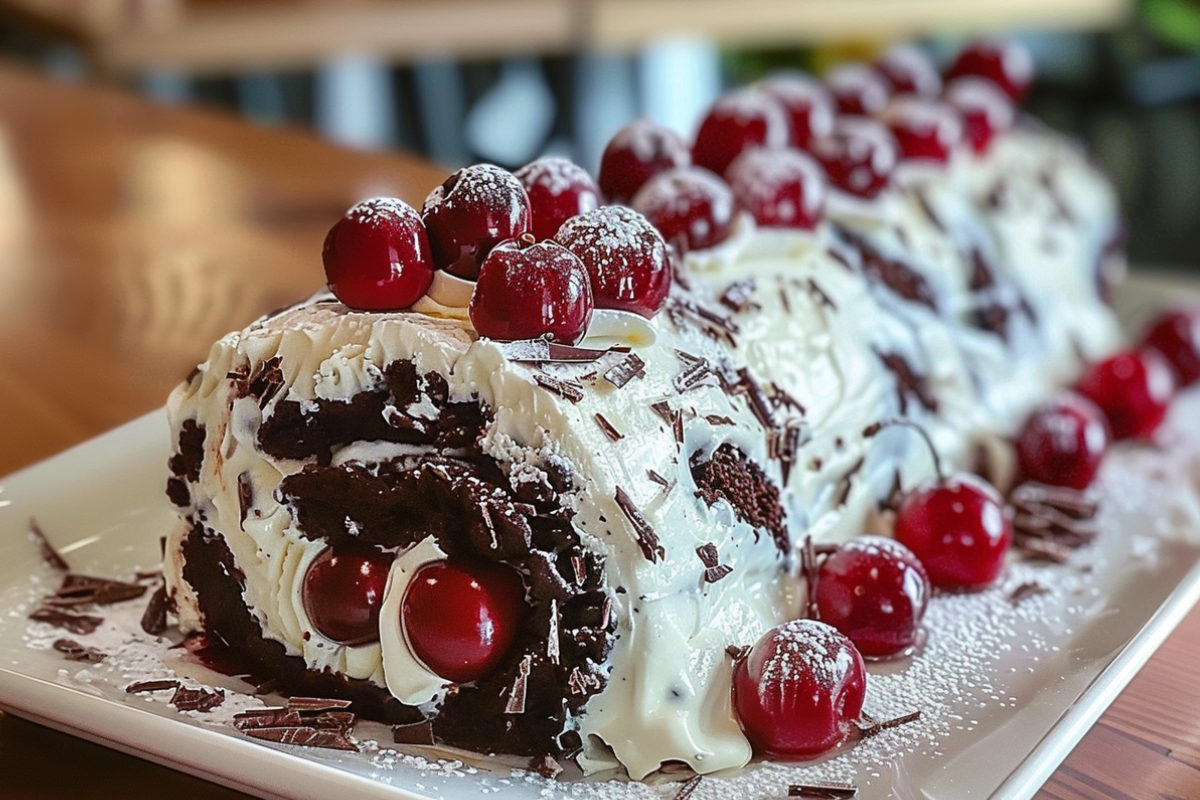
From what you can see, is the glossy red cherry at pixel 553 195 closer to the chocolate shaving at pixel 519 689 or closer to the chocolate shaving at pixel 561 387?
the chocolate shaving at pixel 561 387

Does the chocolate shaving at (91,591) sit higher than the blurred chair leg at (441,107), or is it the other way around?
the blurred chair leg at (441,107)

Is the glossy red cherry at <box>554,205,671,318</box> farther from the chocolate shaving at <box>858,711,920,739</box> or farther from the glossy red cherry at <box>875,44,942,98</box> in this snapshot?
the glossy red cherry at <box>875,44,942,98</box>

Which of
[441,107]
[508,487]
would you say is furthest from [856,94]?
[441,107]

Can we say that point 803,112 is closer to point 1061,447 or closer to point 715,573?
point 1061,447

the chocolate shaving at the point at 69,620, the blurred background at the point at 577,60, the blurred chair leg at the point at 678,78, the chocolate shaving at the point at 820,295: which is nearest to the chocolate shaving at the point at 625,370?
the chocolate shaving at the point at 820,295

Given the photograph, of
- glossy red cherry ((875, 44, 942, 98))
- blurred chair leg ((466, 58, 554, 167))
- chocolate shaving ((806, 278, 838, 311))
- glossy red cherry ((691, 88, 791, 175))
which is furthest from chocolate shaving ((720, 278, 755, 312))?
blurred chair leg ((466, 58, 554, 167))

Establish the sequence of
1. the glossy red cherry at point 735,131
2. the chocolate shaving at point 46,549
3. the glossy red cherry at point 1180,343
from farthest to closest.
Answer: the glossy red cherry at point 1180,343 → the glossy red cherry at point 735,131 → the chocolate shaving at point 46,549
